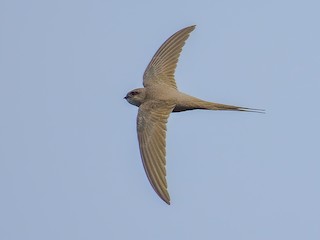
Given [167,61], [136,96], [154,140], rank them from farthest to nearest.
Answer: [167,61] → [136,96] → [154,140]

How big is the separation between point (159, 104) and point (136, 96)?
67 cm

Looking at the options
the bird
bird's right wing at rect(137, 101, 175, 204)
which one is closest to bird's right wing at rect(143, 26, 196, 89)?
the bird

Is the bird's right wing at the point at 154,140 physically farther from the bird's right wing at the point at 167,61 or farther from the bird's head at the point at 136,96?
the bird's right wing at the point at 167,61

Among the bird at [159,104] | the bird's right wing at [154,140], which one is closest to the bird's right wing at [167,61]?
the bird at [159,104]

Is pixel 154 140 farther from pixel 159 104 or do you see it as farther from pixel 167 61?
pixel 167 61

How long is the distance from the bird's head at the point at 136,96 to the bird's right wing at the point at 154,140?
14.4 inches

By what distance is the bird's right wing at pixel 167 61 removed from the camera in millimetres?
11742

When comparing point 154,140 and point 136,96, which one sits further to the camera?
point 136,96

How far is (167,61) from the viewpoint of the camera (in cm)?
1184

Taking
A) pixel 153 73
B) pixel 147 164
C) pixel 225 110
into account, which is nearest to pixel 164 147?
pixel 147 164

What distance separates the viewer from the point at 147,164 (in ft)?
33.2

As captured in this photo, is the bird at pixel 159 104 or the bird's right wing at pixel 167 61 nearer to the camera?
the bird at pixel 159 104

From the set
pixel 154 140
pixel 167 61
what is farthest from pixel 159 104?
pixel 167 61

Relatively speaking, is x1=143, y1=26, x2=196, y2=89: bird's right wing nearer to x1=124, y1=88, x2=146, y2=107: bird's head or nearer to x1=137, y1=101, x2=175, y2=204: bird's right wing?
x1=124, y1=88, x2=146, y2=107: bird's head
